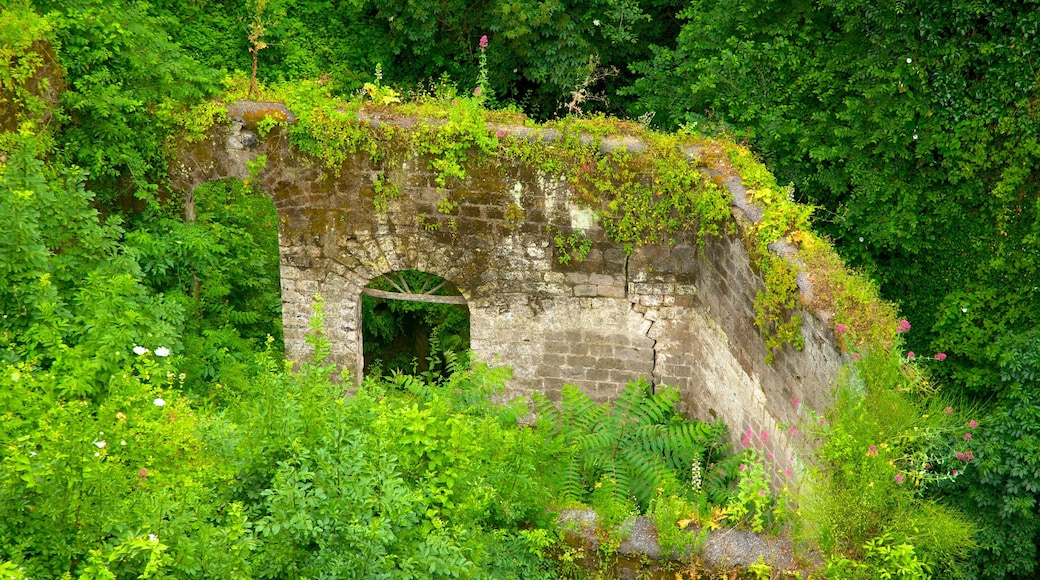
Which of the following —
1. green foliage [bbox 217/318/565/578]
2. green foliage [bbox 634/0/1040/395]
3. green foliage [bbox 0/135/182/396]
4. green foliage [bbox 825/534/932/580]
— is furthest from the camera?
green foliage [bbox 634/0/1040/395]

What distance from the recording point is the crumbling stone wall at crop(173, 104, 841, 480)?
8664 millimetres

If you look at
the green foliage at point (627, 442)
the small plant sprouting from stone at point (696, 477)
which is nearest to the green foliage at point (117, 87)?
the green foliage at point (627, 442)

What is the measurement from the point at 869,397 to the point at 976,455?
3.83 m

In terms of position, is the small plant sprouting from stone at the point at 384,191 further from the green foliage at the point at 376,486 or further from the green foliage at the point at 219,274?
the green foliage at the point at 376,486

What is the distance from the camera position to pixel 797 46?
11.4 meters

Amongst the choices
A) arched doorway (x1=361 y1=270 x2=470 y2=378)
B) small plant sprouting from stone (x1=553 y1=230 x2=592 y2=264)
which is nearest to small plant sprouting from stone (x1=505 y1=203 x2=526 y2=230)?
small plant sprouting from stone (x1=553 y1=230 x2=592 y2=264)

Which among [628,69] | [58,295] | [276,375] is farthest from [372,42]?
[276,375]

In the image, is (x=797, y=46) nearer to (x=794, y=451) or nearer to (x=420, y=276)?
(x=420, y=276)

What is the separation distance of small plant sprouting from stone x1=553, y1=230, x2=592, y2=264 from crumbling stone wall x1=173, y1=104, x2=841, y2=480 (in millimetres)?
45

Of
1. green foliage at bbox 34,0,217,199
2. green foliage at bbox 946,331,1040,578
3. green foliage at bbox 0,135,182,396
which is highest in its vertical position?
green foliage at bbox 34,0,217,199

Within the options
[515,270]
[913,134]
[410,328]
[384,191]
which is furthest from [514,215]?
[913,134]

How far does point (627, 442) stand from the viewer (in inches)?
328

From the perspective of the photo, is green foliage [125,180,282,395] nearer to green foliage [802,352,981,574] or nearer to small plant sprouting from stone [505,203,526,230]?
small plant sprouting from stone [505,203,526,230]

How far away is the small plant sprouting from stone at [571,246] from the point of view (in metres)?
8.77
